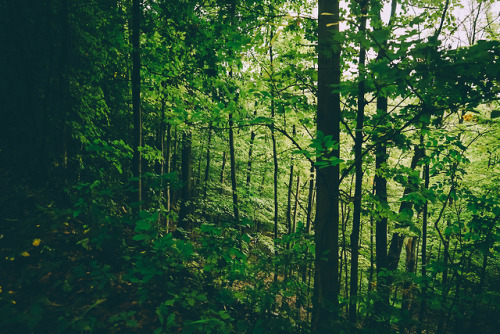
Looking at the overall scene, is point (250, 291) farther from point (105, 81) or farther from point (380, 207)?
point (105, 81)

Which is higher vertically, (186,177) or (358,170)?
(358,170)

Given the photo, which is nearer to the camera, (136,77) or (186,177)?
(136,77)

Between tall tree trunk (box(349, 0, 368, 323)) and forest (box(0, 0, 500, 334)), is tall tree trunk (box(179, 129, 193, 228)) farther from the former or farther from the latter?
tall tree trunk (box(349, 0, 368, 323))

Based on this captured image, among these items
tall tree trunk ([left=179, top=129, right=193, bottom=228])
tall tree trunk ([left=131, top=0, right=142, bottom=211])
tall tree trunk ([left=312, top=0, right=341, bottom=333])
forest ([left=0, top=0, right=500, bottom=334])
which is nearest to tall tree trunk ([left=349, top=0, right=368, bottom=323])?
forest ([left=0, top=0, right=500, bottom=334])

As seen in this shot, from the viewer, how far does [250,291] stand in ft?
10.2

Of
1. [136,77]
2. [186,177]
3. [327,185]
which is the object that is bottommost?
[186,177]

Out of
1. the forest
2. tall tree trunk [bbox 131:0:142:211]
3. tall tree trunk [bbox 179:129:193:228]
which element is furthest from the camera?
tall tree trunk [bbox 179:129:193:228]

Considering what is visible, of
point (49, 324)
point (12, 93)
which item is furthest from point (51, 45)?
point (49, 324)

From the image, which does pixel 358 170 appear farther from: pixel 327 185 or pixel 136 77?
pixel 136 77

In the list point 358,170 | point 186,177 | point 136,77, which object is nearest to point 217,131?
point 136,77

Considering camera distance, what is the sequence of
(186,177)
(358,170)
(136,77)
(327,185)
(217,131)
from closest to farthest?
(327,185) < (358,170) < (217,131) < (136,77) < (186,177)

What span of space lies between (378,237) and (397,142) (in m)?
4.28

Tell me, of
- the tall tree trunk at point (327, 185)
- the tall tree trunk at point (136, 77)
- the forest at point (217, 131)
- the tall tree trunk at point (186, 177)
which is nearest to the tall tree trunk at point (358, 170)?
the forest at point (217, 131)

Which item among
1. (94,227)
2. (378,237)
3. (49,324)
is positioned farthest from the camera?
(378,237)
